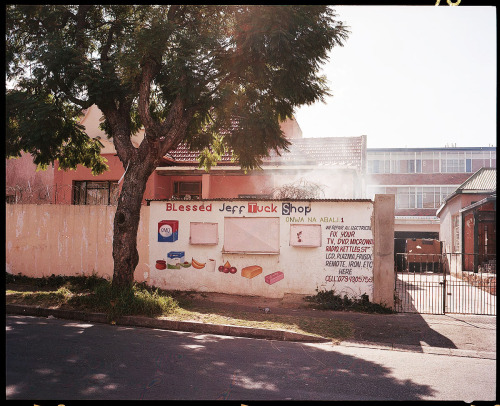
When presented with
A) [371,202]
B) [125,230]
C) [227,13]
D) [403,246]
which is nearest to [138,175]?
[125,230]

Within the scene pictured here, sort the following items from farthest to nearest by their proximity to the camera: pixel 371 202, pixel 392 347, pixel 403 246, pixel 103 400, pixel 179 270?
pixel 403 246 < pixel 179 270 < pixel 371 202 < pixel 392 347 < pixel 103 400

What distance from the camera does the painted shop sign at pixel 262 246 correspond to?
37.3ft

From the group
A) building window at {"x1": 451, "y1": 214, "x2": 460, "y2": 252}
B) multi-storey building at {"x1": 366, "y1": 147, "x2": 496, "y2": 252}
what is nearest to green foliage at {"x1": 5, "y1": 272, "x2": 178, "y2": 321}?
building window at {"x1": 451, "y1": 214, "x2": 460, "y2": 252}

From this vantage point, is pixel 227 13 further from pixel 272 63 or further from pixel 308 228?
pixel 308 228

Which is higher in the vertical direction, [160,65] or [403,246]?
[160,65]

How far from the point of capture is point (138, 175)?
1070 centimetres

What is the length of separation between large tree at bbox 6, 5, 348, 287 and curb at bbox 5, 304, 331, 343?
128 cm

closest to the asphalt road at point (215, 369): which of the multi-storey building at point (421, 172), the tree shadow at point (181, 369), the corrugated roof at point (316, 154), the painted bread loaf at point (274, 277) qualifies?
the tree shadow at point (181, 369)

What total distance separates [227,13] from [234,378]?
8.99m

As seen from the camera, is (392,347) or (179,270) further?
(179,270)

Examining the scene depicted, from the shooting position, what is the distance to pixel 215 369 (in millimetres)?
5773

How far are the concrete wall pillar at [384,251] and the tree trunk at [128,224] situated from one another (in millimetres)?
5598

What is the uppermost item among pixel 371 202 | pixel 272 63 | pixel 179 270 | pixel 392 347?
pixel 272 63

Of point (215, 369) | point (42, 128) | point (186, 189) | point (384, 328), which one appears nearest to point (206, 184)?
point (186, 189)
